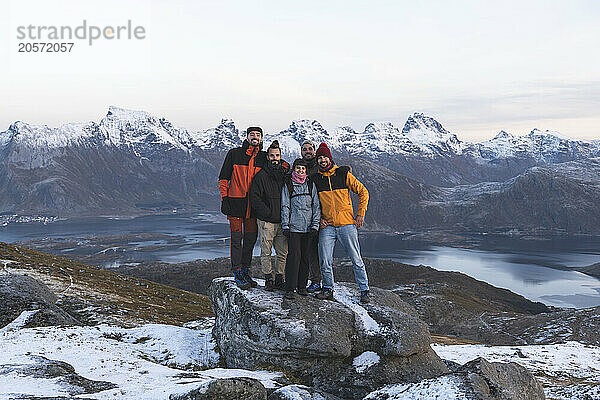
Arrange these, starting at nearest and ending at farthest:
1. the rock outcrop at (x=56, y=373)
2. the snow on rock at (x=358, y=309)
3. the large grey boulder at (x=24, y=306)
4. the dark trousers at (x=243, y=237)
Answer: the rock outcrop at (x=56, y=373)
the snow on rock at (x=358, y=309)
the dark trousers at (x=243, y=237)
the large grey boulder at (x=24, y=306)

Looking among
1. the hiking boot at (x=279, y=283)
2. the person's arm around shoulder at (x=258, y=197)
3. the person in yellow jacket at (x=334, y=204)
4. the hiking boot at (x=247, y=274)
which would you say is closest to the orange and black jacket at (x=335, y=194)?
the person in yellow jacket at (x=334, y=204)

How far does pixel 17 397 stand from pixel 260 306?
8.54 meters

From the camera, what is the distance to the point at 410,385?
12422mm

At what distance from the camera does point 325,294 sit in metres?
17.9

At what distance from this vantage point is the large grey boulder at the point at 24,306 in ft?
76.1

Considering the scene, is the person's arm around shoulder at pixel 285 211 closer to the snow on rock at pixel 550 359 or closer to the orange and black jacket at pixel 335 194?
the orange and black jacket at pixel 335 194

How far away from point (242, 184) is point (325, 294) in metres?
6.04

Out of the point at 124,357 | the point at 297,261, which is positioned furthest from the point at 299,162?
the point at 124,357

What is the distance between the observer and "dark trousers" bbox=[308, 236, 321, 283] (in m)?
17.5

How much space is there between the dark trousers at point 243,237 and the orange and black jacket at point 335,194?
3327mm

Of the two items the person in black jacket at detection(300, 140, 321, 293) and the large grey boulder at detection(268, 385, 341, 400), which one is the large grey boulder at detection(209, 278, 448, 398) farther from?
the large grey boulder at detection(268, 385, 341, 400)

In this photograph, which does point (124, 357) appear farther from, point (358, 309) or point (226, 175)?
point (358, 309)

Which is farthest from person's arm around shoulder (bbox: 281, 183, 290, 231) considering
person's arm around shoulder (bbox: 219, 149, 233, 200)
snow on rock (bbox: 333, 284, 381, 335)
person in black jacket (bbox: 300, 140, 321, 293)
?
snow on rock (bbox: 333, 284, 381, 335)

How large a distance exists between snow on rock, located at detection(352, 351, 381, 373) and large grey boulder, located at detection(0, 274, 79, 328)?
58.8 ft
